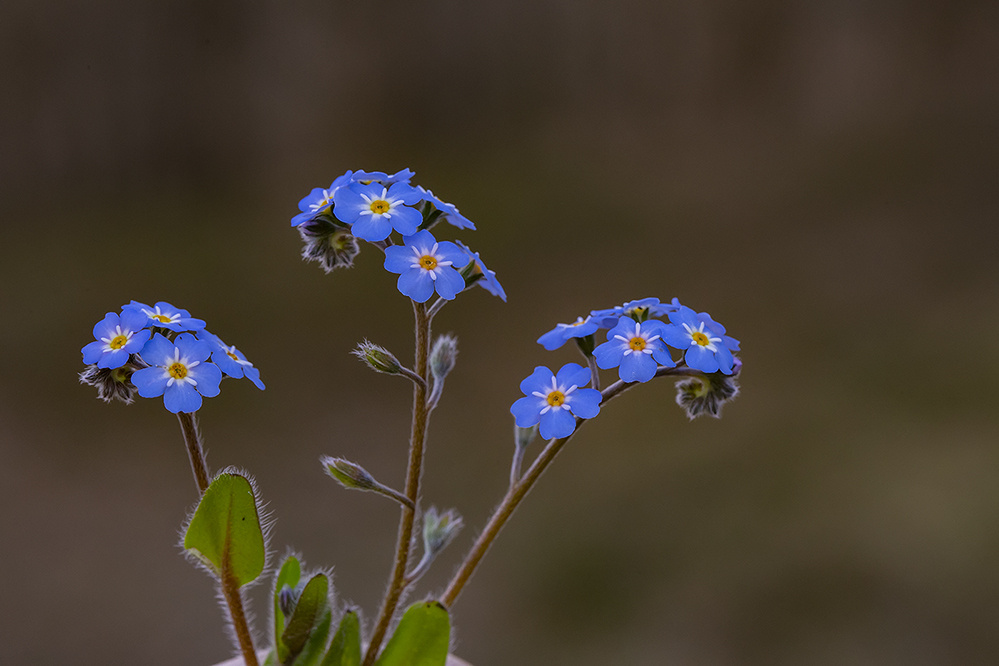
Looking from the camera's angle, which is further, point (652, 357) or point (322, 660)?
point (322, 660)

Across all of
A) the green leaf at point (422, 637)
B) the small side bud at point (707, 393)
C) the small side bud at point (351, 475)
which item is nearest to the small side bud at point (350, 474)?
the small side bud at point (351, 475)

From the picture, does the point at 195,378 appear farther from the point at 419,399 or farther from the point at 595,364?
the point at 595,364

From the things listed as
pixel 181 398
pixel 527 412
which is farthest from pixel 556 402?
pixel 181 398

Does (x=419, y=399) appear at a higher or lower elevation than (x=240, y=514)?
higher

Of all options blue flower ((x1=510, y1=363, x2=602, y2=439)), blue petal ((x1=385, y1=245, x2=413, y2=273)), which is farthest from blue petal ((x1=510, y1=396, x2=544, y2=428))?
blue petal ((x1=385, y1=245, x2=413, y2=273))

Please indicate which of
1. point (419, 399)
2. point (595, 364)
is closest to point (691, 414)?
point (595, 364)

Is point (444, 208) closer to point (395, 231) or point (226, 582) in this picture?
point (395, 231)

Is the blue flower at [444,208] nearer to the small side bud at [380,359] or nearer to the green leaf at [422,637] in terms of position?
the small side bud at [380,359]
